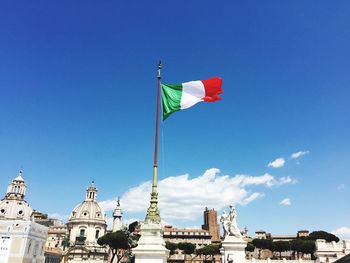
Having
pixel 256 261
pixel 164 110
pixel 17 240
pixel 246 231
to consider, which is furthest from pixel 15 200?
pixel 164 110

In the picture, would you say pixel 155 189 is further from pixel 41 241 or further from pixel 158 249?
pixel 41 241

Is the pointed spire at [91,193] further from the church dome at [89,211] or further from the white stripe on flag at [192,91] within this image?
the white stripe on flag at [192,91]

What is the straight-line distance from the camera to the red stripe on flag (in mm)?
20047

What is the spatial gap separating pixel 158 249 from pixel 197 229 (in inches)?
4090

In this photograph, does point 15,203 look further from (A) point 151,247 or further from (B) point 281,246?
(A) point 151,247

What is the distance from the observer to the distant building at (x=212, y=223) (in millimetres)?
126375

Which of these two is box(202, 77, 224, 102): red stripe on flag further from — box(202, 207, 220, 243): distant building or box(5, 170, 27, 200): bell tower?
box(202, 207, 220, 243): distant building

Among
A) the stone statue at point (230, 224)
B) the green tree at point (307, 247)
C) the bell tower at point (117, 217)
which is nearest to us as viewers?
the stone statue at point (230, 224)

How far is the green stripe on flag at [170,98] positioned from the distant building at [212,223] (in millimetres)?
113501

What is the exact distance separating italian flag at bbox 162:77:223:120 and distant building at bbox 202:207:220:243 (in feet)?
372

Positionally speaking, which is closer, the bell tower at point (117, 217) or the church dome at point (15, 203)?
the church dome at point (15, 203)

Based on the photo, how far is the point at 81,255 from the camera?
89.7 metres

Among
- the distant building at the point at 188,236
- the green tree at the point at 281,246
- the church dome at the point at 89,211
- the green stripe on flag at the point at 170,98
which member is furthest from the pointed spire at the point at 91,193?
the green stripe on flag at the point at 170,98

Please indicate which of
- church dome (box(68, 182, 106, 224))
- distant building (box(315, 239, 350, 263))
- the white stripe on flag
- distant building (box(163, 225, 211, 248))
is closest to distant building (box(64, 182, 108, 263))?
church dome (box(68, 182, 106, 224))
